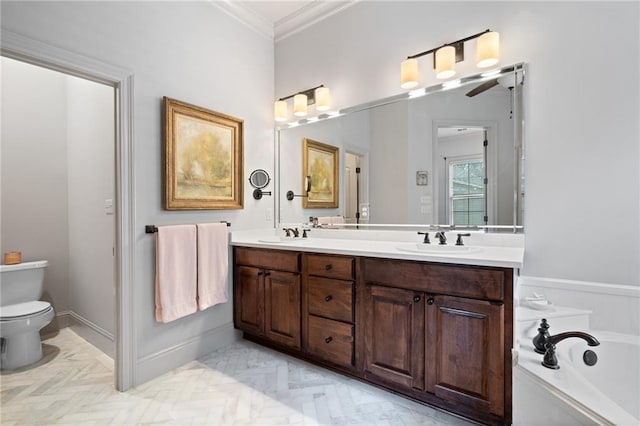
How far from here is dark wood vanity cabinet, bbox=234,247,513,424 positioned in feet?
4.55

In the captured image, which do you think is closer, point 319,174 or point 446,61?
point 446,61

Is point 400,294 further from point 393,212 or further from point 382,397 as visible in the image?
point 393,212

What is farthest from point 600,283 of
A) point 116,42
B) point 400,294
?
point 116,42

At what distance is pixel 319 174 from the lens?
270 centimetres

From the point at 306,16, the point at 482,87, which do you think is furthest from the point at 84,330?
the point at 482,87

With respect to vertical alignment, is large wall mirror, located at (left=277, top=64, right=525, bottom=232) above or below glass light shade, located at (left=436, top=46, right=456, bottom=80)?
below

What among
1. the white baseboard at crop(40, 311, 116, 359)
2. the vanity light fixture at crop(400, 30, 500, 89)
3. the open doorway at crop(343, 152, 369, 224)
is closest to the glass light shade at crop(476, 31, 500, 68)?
the vanity light fixture at crop(400, 30, 500, 89)

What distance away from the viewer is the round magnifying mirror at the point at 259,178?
2700mm

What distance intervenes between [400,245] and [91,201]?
8.40ft

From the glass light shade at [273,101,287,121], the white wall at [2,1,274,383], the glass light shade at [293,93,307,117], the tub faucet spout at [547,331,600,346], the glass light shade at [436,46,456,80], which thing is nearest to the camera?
the tub faucet spout at [547,331,600,346]

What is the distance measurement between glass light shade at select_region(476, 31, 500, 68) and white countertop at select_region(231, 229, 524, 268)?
104cm

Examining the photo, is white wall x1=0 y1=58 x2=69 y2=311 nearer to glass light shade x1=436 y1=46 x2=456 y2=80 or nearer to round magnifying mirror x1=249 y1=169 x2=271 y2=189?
round magnifying mirror x1=249 y1=169 x2=271 y2=189

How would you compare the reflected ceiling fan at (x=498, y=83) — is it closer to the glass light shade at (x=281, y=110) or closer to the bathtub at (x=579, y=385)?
the bathtub at (x=579, y=385)

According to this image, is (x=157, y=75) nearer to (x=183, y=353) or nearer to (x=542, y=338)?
(x=183, y=353)
